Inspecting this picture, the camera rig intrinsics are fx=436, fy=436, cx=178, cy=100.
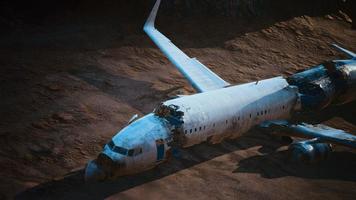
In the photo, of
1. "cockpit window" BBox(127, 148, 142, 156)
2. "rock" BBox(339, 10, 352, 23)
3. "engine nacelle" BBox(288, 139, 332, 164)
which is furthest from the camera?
"rock" BBox(339, 10, 352, 23)

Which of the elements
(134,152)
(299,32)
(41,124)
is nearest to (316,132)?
(134,152)

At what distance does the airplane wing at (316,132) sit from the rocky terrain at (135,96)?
1.39m

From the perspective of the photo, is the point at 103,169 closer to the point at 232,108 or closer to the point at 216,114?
the point at 216,114

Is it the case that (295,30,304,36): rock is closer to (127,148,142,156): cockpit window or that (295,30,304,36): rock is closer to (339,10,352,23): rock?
(339,10,352,23): rock

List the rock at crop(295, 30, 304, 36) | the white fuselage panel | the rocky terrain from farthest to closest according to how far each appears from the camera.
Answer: the rock at crop(295, 30, 304, 36)
the white fuselage panel
the rocky terrain

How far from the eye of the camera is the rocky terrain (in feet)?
76.8

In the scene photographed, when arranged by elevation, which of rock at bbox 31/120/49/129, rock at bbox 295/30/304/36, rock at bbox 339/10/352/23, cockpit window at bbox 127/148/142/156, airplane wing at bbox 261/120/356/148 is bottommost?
rock at bbox 31/120/49/129

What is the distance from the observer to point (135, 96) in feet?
107

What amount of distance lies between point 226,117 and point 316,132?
20.2ft

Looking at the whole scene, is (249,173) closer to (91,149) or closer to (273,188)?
(273,188)

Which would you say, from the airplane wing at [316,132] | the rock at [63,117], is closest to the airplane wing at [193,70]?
the airplane wing at [316,132]

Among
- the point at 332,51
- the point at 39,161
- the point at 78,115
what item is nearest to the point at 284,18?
the point at 332,51

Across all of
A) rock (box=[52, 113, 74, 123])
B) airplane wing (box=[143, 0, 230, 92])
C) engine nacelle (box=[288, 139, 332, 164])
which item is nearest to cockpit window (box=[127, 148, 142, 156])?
rock (box=[52, 113, 74, 123])

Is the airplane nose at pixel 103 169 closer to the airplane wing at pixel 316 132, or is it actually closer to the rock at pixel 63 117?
the rock at pixel 63 117
